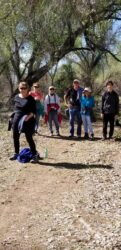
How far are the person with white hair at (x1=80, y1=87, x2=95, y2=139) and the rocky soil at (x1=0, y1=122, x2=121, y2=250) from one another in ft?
5.02

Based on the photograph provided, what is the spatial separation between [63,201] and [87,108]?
20.6 ft

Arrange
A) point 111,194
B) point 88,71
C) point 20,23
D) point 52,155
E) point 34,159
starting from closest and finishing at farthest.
Answer: 1. point 111,194
2. point 34,159
3. point 52,155
4. point 20,23
5. point 88,71

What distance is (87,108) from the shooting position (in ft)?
47.5

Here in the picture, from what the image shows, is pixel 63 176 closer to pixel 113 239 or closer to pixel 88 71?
pixel 113 239

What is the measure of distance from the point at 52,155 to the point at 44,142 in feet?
6.12

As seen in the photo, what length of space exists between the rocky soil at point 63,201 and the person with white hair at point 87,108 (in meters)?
1.53

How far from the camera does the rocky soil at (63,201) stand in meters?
6.89

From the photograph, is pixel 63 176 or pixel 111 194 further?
pixel 63 176

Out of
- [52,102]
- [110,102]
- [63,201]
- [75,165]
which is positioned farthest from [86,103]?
[63,201]

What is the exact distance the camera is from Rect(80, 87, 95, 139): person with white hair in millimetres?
14367

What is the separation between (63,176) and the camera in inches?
400

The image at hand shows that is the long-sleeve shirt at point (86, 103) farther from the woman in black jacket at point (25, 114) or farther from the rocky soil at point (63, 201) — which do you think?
the woman in black jacket at point (25, 114)

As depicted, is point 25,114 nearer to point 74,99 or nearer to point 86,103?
point 86,103

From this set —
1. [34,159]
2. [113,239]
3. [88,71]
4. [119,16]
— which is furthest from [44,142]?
[88,71]
